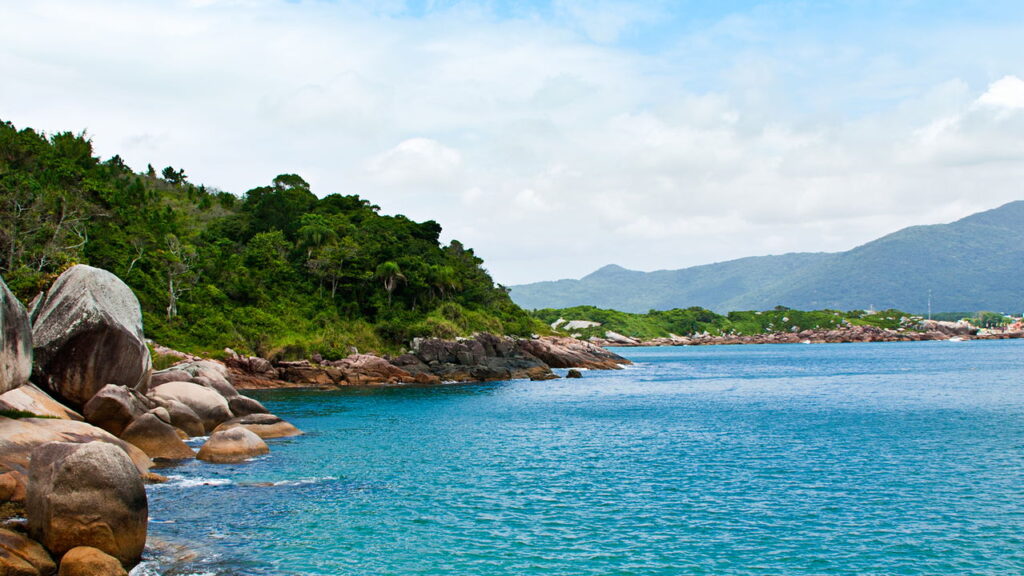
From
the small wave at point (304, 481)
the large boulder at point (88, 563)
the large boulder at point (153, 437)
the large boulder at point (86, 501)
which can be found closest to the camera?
the large boulder at point (88, 563)

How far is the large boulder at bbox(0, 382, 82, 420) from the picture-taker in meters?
21.4

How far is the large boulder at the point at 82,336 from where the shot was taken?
1051 inches

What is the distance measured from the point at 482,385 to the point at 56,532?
2211 inches

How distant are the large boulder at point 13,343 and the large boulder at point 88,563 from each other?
753 centimetres

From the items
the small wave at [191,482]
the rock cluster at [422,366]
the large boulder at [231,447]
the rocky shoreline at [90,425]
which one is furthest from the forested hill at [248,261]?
the small wave at [191,482]

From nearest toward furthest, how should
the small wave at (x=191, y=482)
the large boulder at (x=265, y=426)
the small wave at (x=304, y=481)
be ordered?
1. the small wave at (x=191, y=482)
2. the small wave at (x=304, y=481)
3. the large boulder at (x=265, y=426)

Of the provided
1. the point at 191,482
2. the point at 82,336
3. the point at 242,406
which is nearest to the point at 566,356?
the point at 242,406

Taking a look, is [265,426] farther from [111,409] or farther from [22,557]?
[22,557]

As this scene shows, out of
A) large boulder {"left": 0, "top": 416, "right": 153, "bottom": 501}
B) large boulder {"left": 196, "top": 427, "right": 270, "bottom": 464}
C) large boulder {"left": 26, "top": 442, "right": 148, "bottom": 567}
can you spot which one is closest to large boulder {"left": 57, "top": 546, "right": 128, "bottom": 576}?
large boulder {"left": 26, "top": 442, "right": 148, "bottom": 567}

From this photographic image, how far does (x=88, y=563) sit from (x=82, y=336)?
1531 cm

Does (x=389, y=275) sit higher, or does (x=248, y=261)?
(x=248, y=261)

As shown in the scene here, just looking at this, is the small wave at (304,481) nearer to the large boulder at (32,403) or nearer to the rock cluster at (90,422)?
the rock cluster at (90,422)

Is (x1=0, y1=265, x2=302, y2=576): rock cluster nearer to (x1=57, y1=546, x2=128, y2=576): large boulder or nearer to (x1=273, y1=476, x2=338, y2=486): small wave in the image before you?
(x1=57, y1=546, x2=128, y2=576): large boulder

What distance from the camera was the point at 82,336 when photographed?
2698cm
